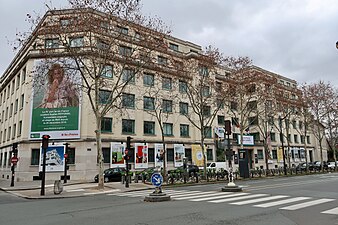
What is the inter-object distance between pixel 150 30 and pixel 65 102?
55.2 feet

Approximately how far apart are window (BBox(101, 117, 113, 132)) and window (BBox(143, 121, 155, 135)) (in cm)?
503

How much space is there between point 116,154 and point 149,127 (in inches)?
259

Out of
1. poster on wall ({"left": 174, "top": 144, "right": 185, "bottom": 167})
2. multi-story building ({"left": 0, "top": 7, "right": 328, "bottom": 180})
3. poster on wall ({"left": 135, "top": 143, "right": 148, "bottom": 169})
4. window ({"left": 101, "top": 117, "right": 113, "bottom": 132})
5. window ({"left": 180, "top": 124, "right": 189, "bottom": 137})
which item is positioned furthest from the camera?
window ({"left": 180, "top": 124, "right": 189, "bottom": 137})

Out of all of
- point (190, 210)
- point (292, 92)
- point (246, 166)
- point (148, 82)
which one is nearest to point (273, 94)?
point (292, 92)

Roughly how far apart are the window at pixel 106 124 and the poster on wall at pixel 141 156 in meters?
4.05

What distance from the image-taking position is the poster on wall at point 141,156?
3709 centimetres

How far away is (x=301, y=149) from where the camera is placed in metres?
65.8

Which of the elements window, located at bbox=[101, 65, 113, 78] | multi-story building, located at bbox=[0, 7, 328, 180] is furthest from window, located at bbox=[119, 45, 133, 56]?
window, located at bbox=[101, 65, 113, 78]

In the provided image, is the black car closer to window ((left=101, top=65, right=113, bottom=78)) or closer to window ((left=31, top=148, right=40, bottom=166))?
window ((left=31, top=148, right=40, bottom=166))

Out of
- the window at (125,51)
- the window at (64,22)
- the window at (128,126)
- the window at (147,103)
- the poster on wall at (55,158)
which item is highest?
the window at (64,22)

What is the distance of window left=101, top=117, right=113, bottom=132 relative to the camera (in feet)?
117

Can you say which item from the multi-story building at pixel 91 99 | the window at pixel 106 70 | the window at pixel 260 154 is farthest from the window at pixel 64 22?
the window at pixel 260 154

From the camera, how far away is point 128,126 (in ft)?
125

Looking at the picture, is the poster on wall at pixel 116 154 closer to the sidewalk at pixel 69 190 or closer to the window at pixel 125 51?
the sidewalk at pixel 69 190
